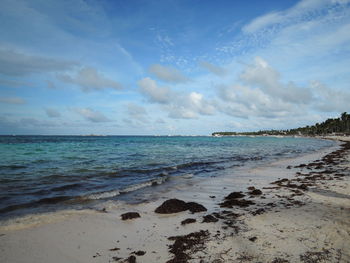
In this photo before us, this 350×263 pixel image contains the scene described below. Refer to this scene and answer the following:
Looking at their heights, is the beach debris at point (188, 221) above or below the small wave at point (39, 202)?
above

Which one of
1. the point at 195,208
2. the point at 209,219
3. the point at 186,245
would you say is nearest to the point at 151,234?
the point at 186,245

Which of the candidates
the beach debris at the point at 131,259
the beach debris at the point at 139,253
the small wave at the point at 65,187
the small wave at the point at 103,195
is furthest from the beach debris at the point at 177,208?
the small wave at the point at 65,187

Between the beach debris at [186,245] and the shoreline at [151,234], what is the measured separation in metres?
0.03

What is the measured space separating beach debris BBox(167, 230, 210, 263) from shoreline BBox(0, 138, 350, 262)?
0.03 meters

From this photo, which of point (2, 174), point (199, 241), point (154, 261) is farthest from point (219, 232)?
point (2, 174)

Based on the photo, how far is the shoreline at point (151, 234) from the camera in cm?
458

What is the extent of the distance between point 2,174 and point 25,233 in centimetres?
1128

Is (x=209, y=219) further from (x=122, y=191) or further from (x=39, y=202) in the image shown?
(x=39, y=202)

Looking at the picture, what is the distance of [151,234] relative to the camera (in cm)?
581

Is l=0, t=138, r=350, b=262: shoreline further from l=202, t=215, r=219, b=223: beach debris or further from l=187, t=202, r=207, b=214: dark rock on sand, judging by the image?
l=187, t=202, r=207, b=214: dark rock on sand

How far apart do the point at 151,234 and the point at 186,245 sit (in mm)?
1270

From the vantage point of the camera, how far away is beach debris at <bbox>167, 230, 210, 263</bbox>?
4438 millimetres

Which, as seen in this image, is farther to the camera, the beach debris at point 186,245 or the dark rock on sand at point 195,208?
the dark rock on sand at point 195,208

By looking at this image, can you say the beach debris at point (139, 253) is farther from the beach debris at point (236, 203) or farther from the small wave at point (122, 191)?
the small wave at point (122, 191)
